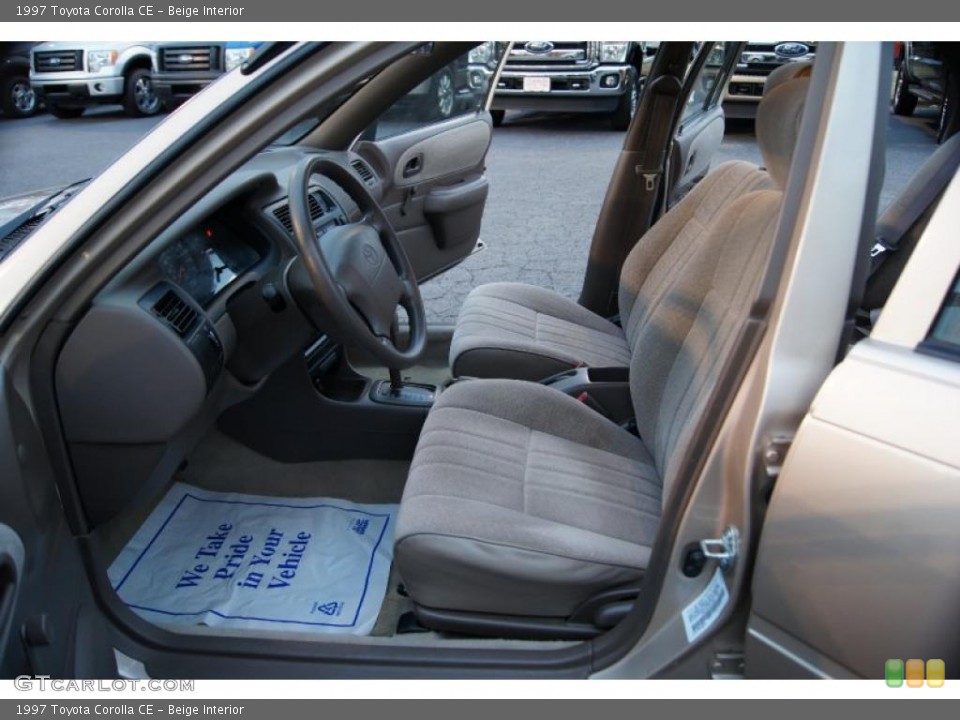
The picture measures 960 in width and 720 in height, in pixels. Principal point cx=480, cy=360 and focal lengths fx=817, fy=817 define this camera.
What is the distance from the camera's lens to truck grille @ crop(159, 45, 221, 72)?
600 cm

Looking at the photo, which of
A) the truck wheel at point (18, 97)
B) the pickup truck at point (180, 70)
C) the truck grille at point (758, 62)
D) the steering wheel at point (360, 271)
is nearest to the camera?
the steering wheel at point (360, 271)

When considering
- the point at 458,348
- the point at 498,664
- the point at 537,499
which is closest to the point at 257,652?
the point at 498,664

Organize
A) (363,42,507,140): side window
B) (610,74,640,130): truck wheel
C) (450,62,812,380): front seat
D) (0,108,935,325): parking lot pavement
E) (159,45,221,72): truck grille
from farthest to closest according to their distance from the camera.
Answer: (610,74,640,130): truck wheel → (159,45,221,72): truck grille → (0,108,935,325): parking lot pavement → (363,42,507,140): side window → (450,62,812,380): front seat

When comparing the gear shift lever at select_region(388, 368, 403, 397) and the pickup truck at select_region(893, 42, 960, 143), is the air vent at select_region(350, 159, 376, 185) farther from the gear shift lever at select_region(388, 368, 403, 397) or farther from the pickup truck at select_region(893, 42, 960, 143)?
the pickup truck at select_region(893, 42, 960, 143)

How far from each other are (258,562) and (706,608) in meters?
1.25

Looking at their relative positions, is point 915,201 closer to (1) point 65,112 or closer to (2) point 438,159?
(2) point 438,159

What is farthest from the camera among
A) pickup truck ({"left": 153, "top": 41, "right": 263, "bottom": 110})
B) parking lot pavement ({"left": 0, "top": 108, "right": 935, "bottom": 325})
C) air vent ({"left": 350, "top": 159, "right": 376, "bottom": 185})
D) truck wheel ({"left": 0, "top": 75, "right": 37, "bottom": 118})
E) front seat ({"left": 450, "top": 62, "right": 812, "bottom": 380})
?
truck wheel ({"left": 0, "top": 75, "right": 37, "bottom": 118})

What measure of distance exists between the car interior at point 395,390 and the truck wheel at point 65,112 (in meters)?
6.94

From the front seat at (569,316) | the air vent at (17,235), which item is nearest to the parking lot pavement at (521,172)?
the front seat at (569,316)

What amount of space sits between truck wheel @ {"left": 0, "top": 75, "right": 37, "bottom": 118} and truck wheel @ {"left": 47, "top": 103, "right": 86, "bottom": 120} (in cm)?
31

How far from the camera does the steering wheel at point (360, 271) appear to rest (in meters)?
1.71

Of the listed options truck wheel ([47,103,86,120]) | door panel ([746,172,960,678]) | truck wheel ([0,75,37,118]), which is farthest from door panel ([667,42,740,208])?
truck wheel ([0,75,37,118])

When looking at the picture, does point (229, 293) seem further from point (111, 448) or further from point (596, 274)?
point (596, 274)

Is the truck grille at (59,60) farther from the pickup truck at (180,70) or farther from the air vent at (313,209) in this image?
the air vent at (313,209)
